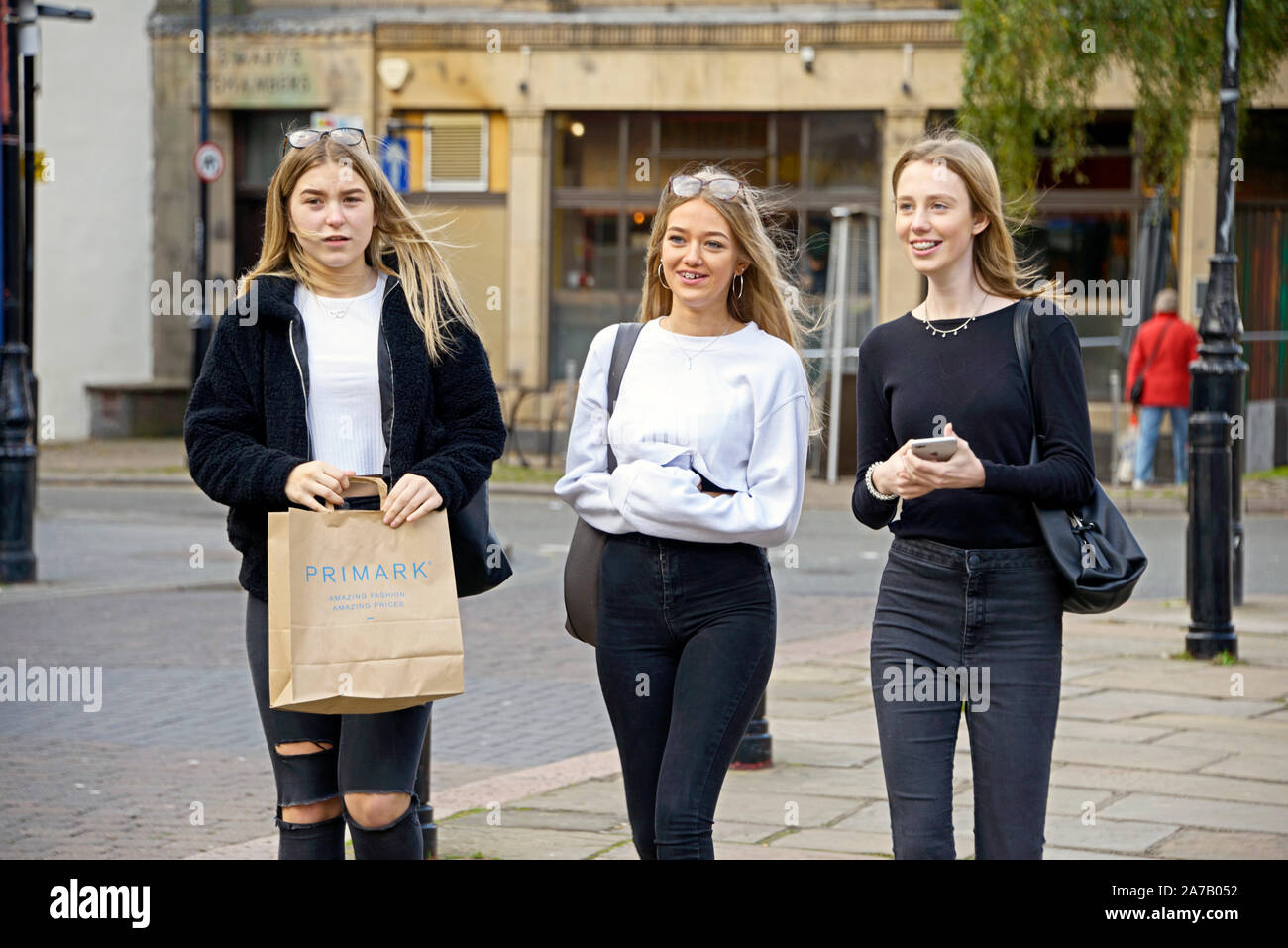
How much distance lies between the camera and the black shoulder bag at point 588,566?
13.4 ft

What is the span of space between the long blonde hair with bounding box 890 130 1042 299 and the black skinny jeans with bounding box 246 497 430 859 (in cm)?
145

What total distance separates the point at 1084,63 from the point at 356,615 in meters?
16.8

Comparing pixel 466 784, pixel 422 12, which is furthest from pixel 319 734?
pixel 422 12

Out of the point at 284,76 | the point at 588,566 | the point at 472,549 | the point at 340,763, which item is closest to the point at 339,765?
the point at 340,763

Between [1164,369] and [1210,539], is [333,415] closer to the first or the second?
[1210,539]

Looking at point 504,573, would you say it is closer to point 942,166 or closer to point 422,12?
point 942,166

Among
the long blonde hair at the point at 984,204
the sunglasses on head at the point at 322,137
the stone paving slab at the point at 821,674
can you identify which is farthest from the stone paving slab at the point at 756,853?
the stone paving slab at the point at 821,674

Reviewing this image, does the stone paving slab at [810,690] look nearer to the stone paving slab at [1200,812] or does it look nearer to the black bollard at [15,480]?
the stone paving slab at [1200,812]

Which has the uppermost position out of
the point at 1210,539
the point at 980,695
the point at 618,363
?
the point at 618,363

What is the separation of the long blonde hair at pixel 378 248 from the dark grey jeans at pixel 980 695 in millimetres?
1213

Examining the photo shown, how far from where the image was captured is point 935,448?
3621 mm

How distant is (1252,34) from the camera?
17.8 metres

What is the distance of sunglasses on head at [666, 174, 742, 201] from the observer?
4156mm

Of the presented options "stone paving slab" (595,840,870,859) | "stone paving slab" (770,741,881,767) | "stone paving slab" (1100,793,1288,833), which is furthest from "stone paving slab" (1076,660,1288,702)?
"stone paving slab" (595,840,870,859)
